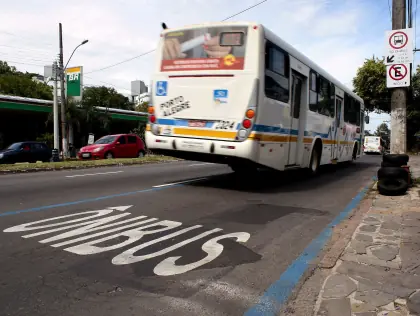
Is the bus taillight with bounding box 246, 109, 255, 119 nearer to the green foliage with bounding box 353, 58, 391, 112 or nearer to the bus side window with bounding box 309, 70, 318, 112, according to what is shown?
the bus side window with bounding box 309, 70, 318, 112

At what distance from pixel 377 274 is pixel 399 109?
6.26 m

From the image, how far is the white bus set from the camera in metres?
7.93

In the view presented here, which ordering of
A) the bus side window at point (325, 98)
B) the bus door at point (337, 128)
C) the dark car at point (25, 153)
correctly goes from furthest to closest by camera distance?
the dark car at point (25, 153) < the bus door at point (337, 128) < the bus side window at point (325, 98)

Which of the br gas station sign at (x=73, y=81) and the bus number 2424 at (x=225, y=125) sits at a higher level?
the br gas station sign at (x=73, y=81)

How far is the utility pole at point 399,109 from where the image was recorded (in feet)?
28.3

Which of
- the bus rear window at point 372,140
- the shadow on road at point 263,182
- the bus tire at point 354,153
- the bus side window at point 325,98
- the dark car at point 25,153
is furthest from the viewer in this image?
the bus rear window at point 372,140

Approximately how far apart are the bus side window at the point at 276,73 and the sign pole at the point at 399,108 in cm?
243

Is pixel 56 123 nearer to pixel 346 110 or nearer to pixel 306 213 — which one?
pixel 346 110

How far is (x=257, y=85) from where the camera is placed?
25.8 ft

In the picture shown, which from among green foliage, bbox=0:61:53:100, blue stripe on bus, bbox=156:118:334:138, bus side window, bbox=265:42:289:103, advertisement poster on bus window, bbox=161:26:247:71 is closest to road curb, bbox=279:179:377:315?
blue stripe on bus, bbox=156:118:334:138

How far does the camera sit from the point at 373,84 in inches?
1420

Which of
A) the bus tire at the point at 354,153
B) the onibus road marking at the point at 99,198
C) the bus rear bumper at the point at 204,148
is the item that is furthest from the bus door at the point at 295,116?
the bus tire at the point at 354,153

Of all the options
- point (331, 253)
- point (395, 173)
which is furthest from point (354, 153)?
point (331, 253)

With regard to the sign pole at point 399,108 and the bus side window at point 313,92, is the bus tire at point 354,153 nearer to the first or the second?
the bus side window at point 313,92
